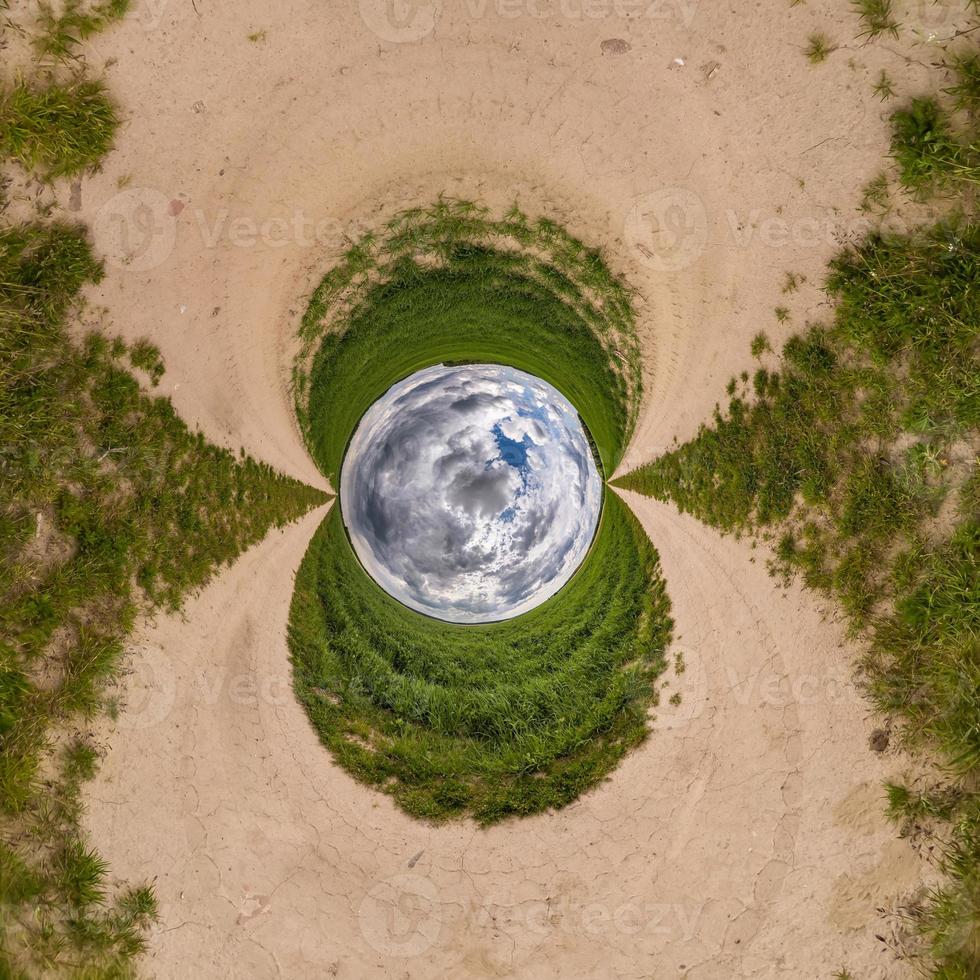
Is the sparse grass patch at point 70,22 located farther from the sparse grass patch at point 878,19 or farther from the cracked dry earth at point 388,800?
the sparse grass patch at point 878,19

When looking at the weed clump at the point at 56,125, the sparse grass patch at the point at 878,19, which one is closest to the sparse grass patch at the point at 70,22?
the weed clump at the point at 56,125

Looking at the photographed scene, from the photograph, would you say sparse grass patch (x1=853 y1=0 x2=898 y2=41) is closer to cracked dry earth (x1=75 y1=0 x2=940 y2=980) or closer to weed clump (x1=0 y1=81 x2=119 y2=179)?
cracked dry earth (x1=75 y1=0 x2=940 y2=980)

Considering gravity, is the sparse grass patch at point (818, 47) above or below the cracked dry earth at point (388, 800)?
above

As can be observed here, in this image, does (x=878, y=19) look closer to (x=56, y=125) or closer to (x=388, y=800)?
(x=56, y=125)

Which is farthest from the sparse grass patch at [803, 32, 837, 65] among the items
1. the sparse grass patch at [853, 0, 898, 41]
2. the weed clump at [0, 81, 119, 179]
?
the weed clump at [0, 81, 119, 179]

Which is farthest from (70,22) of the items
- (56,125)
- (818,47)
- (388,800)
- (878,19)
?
(388,800)

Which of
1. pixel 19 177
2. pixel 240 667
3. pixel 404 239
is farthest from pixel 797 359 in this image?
pixel 19 177

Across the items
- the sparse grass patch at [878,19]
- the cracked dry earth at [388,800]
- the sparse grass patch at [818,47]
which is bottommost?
the cracked dry earth at [388,800]

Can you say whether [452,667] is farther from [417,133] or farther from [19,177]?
[19,177]
